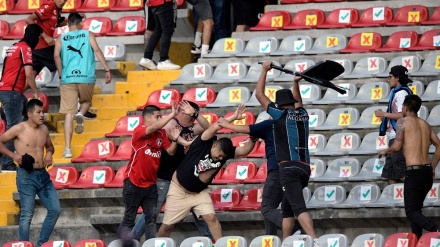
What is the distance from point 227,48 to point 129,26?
169 centimetres

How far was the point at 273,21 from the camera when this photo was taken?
57.4 feet

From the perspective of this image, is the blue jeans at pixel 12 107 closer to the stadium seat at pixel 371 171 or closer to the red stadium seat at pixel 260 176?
the red stadium seat at pixel 260 176

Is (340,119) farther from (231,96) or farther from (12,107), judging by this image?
(12,107)

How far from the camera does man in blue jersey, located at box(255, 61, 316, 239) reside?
1280cm

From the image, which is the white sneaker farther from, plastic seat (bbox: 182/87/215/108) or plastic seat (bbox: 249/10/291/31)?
plastic seat (bbox: 249/10/291/31)

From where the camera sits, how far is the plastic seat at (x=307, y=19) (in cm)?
1722

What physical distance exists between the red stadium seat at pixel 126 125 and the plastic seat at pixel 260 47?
1734 mm

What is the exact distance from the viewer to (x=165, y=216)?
44.1 ft

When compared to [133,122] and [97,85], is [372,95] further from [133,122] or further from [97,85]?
[97,85]

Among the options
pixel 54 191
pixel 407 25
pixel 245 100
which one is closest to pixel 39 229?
pixel 54 191

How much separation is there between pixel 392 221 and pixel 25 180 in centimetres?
381

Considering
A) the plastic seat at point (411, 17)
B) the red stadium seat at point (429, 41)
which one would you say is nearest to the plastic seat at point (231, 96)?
the red stadium seat at point (429, 41)

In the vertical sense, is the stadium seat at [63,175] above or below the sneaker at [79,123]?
below

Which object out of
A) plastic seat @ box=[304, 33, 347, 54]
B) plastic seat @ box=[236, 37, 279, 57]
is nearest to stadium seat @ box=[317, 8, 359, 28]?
plastic seat @ box=[304, 33, 347, 54]
